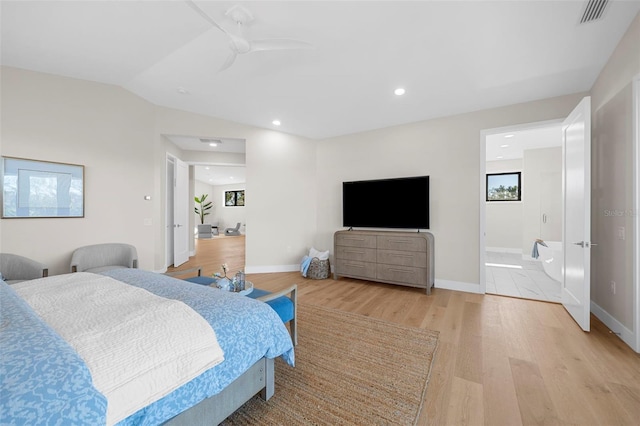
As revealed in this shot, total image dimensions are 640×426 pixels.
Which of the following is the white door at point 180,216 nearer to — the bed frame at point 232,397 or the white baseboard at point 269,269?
the white baseboard at point 269,269

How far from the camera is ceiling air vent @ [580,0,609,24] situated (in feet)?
6.03

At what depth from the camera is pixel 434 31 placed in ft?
7.06

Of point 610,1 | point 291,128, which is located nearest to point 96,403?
point 610,1

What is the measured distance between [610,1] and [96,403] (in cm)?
377

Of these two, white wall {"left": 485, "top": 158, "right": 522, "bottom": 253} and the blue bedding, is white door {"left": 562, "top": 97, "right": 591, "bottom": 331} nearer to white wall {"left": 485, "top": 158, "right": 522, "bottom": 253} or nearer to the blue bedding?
the blue bedding

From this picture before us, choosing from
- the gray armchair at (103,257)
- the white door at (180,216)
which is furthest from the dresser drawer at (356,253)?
the white door at (180,216)

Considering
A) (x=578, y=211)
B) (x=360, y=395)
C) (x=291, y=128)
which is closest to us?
(x=360, y=395)

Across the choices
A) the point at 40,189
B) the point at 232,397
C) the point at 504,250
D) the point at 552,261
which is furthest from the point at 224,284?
the point at 504,250

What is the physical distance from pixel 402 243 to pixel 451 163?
1.47 m

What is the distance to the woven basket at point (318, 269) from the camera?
4.46 meters

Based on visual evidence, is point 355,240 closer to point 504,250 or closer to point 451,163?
point 451,163

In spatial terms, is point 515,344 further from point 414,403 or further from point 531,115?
point 531,115

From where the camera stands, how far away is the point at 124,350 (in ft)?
3.17

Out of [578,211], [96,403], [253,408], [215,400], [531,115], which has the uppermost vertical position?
[531,115]
